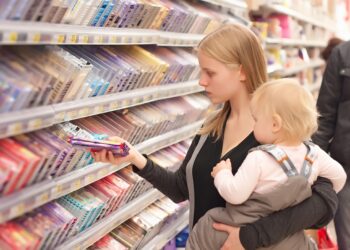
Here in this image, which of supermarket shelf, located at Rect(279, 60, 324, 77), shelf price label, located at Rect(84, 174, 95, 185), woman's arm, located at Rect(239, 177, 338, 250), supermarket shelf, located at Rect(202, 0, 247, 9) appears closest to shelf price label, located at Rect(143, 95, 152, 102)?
shelf price label, located at Rect(84, 174, 95, 185)

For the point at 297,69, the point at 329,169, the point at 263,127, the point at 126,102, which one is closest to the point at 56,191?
the point at 126,102

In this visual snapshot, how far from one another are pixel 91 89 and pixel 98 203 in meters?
0.53

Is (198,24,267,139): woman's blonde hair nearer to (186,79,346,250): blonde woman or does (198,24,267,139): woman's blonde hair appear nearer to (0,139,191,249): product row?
(186,79,346,250): blonde woman

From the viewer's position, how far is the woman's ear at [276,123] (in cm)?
186

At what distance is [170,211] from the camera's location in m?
3.22

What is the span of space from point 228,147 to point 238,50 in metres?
0.40

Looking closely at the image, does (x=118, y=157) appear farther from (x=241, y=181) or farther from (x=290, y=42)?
(x=290, y=42)

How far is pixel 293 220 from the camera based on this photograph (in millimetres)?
1914

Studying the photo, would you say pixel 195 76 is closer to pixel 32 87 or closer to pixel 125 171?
pixel 125 171

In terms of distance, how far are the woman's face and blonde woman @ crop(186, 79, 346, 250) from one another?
22 cm

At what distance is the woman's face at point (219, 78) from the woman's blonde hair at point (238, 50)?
2cm

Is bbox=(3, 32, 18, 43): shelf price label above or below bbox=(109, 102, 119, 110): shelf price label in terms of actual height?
above

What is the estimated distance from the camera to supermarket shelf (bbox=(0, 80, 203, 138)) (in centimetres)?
172

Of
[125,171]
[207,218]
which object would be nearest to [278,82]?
[207,218]
